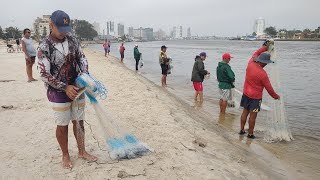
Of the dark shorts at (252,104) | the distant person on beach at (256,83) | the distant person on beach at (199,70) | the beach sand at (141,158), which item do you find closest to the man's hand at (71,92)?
the beach sand at (141,158)

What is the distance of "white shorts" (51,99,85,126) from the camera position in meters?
3.54

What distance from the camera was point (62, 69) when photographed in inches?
137

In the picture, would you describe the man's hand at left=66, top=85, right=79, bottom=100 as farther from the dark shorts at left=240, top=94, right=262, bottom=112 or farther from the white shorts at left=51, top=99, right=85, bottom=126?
the dark shorts at left=240, top=94, right=262, bottom=112

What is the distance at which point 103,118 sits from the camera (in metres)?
3.91

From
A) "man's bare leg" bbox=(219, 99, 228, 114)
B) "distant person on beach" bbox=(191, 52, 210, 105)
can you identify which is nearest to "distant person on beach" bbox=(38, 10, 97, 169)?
"man's bare leg" bbox=(219, 99, 228, 114)

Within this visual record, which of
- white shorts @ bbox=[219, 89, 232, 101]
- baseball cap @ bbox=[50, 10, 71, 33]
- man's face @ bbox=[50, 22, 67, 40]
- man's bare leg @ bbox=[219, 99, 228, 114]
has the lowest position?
man's bare leg @ bbox=[219, 99, 228, 114]

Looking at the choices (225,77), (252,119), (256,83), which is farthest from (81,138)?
(225,77)

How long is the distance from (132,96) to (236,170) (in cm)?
503

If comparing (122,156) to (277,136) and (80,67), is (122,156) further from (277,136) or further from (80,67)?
(277,136)

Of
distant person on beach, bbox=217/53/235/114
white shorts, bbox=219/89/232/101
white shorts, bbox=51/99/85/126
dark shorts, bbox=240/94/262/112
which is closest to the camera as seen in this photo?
white shorts, bbox=51/99/85/126

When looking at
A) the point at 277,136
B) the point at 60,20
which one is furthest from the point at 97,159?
the point at 277,136

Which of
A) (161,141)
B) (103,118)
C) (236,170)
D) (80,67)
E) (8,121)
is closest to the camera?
(80,67)

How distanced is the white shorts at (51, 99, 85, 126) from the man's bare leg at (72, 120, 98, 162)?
132mm

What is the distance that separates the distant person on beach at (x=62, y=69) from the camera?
3371 mm
